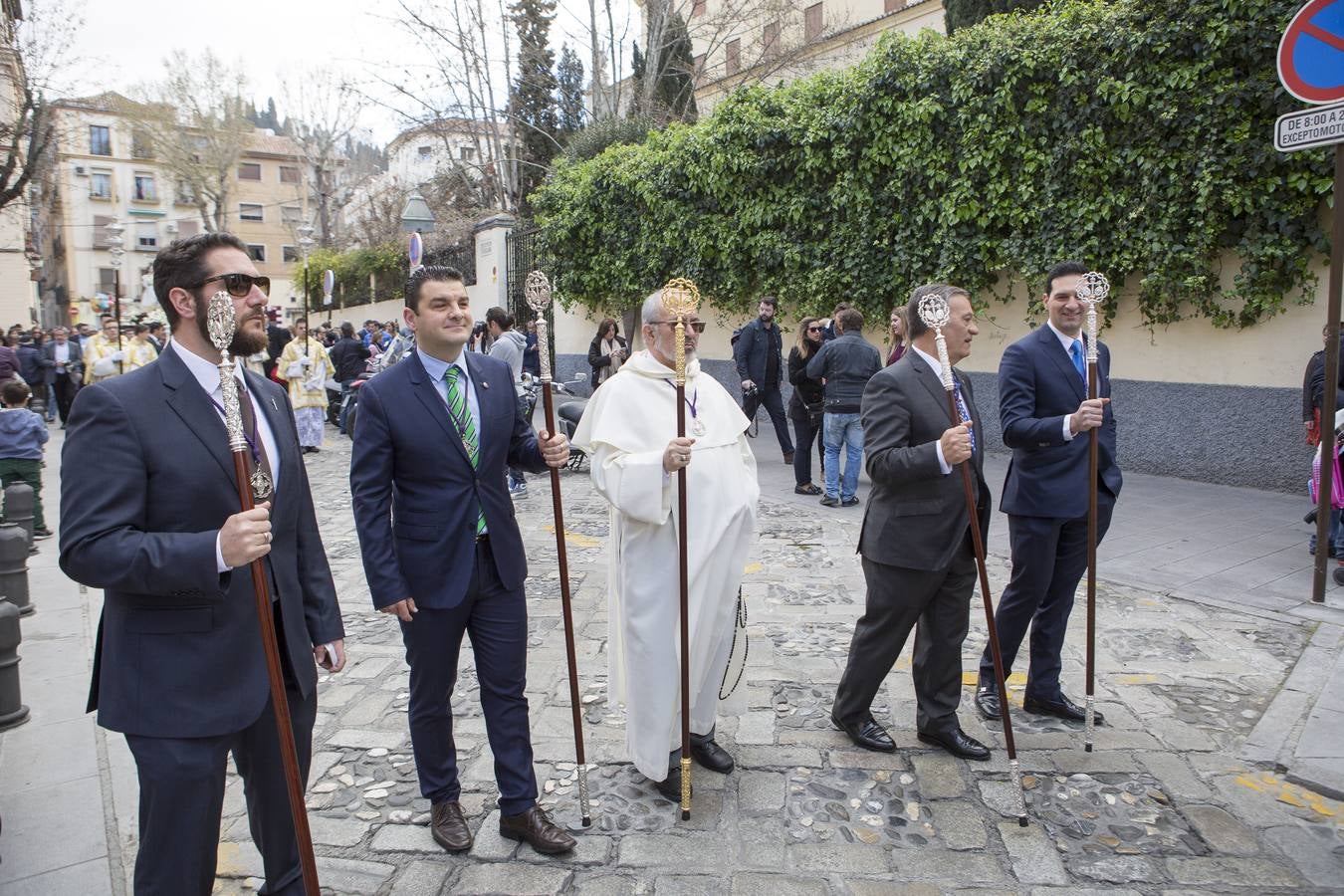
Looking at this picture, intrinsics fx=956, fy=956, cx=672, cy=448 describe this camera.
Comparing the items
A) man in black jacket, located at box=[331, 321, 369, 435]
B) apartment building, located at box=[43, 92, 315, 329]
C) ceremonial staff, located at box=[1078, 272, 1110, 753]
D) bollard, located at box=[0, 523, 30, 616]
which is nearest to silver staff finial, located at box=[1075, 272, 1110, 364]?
ceremonial staff, located at box=[1078, 272, 1110, 753]

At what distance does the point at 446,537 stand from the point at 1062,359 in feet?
9.15

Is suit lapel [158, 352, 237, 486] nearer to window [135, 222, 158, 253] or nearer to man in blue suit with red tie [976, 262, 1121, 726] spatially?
man in blue suit with red tie [976, 262, 1121, 726]

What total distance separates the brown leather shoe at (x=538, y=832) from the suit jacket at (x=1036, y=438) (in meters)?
2.33

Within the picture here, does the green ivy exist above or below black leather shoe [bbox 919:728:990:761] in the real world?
above

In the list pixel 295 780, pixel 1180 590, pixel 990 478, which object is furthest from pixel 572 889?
pixel 990 478

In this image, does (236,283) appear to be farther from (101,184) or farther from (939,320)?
(101,184)

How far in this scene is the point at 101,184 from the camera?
55406 millimetres

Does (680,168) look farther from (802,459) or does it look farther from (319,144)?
(319,144)

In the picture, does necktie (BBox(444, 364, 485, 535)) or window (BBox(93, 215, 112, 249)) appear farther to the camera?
window (BBox(93, 215, 112, 249))

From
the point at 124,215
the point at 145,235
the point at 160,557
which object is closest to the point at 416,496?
the point at 160,557

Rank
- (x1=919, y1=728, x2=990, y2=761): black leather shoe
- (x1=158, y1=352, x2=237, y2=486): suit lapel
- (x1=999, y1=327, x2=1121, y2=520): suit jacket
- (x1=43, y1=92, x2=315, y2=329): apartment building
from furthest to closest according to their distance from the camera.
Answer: (x1=43, y1=92, x2=315, y2=329): apartment building
(x1=999, y1=327, x2=1121, y2=520): suit jacket
(x1=919, y1=728, x2=990, y2=761): black leather shoe
(x1=158, y1=352, x2=237, y2=486): suit lapel

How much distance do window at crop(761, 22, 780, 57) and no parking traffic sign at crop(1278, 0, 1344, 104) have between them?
1909cm

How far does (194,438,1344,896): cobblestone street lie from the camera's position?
315cm

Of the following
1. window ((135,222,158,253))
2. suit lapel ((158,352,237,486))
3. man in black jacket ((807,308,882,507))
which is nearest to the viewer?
suit lapel ((158,352,237,486))
